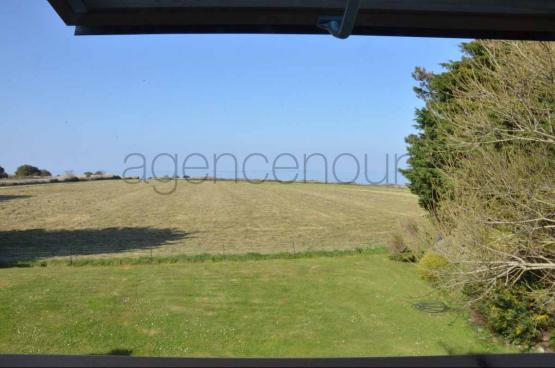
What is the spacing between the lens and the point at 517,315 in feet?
31.1

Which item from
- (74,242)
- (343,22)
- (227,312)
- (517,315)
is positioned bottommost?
(227,312)

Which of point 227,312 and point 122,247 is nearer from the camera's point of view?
point 227,312

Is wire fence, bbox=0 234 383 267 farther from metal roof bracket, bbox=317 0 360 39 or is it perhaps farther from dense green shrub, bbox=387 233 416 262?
metal roof bracket, bbox=317 0 360 39

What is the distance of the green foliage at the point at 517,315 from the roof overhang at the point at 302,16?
27.6 feet

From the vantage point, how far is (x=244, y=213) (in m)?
39.4

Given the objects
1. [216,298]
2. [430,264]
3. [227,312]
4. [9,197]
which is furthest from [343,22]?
[9,197]

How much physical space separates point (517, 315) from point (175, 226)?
991 inches

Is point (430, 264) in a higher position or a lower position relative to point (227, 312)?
higher

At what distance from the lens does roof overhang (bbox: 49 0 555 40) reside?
1.58 metres

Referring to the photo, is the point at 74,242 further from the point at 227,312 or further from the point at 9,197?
the point at 9,197

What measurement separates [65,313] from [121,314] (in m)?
1.57

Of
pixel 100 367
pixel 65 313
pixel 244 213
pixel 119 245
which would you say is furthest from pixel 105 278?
pixel 244 213

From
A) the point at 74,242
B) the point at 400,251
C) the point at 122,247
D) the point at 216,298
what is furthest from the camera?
the point at 74,242

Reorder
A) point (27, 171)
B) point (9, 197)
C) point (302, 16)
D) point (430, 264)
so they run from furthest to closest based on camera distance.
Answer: point (27, 171), point (9, 197), point (430, 264), point (302, 16)
